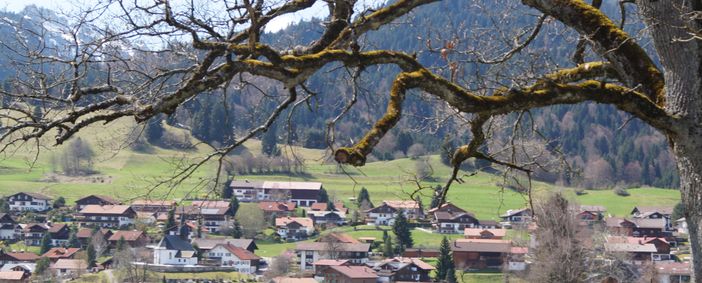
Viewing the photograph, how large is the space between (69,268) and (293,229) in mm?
17772

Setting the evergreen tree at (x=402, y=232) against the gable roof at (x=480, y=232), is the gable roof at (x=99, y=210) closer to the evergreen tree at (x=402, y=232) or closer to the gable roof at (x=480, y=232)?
the evergreen tree at (x=402, y=232)

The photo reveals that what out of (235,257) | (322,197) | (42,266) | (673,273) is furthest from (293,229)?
A: (673,273)

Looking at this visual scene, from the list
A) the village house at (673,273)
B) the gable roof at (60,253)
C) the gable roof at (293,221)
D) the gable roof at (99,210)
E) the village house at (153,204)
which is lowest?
the gable roof at (60,253)

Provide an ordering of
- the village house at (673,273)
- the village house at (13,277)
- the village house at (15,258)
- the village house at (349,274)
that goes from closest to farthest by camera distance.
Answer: the village house at (673,273)
the village house at (13,277)
the village house at (349,274)
the village house at (15,258)

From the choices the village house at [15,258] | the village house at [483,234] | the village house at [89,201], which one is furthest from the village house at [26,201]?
the village house at [483,234]

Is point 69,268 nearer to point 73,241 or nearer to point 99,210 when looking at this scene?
point 73,241

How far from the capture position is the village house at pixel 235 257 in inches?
1928

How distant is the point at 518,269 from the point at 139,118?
127 ft

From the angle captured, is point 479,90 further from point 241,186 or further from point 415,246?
point 241,186

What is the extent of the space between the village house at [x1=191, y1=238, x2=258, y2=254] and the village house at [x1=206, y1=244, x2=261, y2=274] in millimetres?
659

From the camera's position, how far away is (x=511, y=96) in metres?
4.80

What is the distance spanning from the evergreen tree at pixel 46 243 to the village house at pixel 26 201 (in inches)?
342

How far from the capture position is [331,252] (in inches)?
2037

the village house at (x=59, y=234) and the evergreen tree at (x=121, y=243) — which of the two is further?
the village house at (x=59, y=234)
